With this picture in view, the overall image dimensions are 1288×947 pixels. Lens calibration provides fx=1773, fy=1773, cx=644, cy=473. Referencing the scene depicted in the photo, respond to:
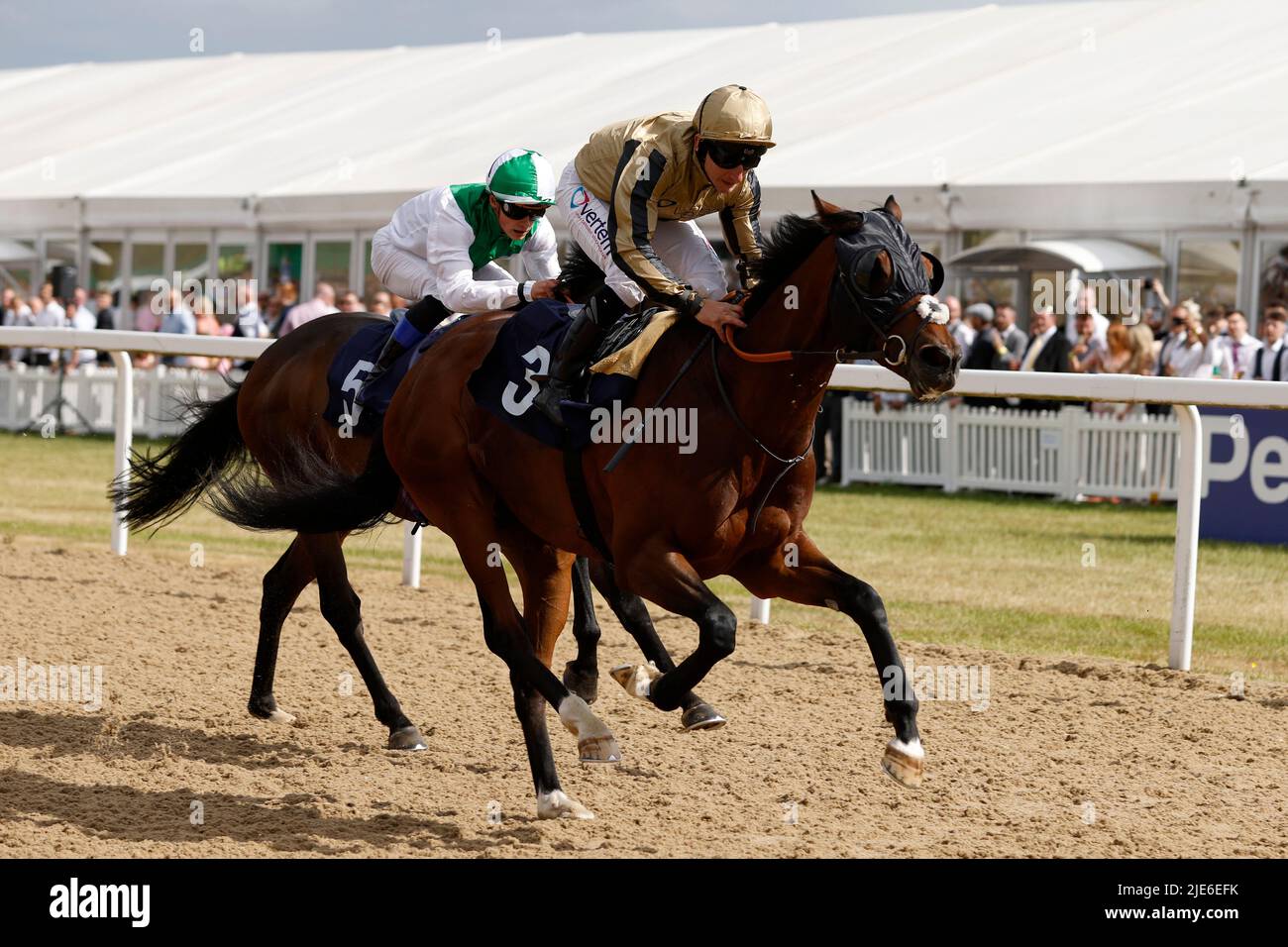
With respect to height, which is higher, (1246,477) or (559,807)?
(1246,477)

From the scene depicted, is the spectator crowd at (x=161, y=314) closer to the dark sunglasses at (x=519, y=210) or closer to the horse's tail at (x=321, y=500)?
the dark sunglasses at (x=519, y=210)

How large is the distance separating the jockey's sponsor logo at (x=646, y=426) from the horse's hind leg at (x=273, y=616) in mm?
1762

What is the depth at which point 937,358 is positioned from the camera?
414cm

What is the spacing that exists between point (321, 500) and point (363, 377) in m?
0.63

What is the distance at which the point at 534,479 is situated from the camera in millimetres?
5168

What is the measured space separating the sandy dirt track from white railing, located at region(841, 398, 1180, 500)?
20.6 ft

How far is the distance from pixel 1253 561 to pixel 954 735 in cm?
523

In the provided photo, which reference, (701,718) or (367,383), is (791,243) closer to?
(701,718)

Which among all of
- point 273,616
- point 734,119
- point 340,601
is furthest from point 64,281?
point 734,119

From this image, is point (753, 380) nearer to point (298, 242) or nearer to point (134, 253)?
point (298, 242)

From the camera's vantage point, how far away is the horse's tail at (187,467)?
6.74 m

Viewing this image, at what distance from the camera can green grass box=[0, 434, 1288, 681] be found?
8172mm

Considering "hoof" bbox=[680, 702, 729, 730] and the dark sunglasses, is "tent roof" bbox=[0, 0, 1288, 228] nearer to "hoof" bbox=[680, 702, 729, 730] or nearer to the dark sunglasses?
the dark sunglasses
